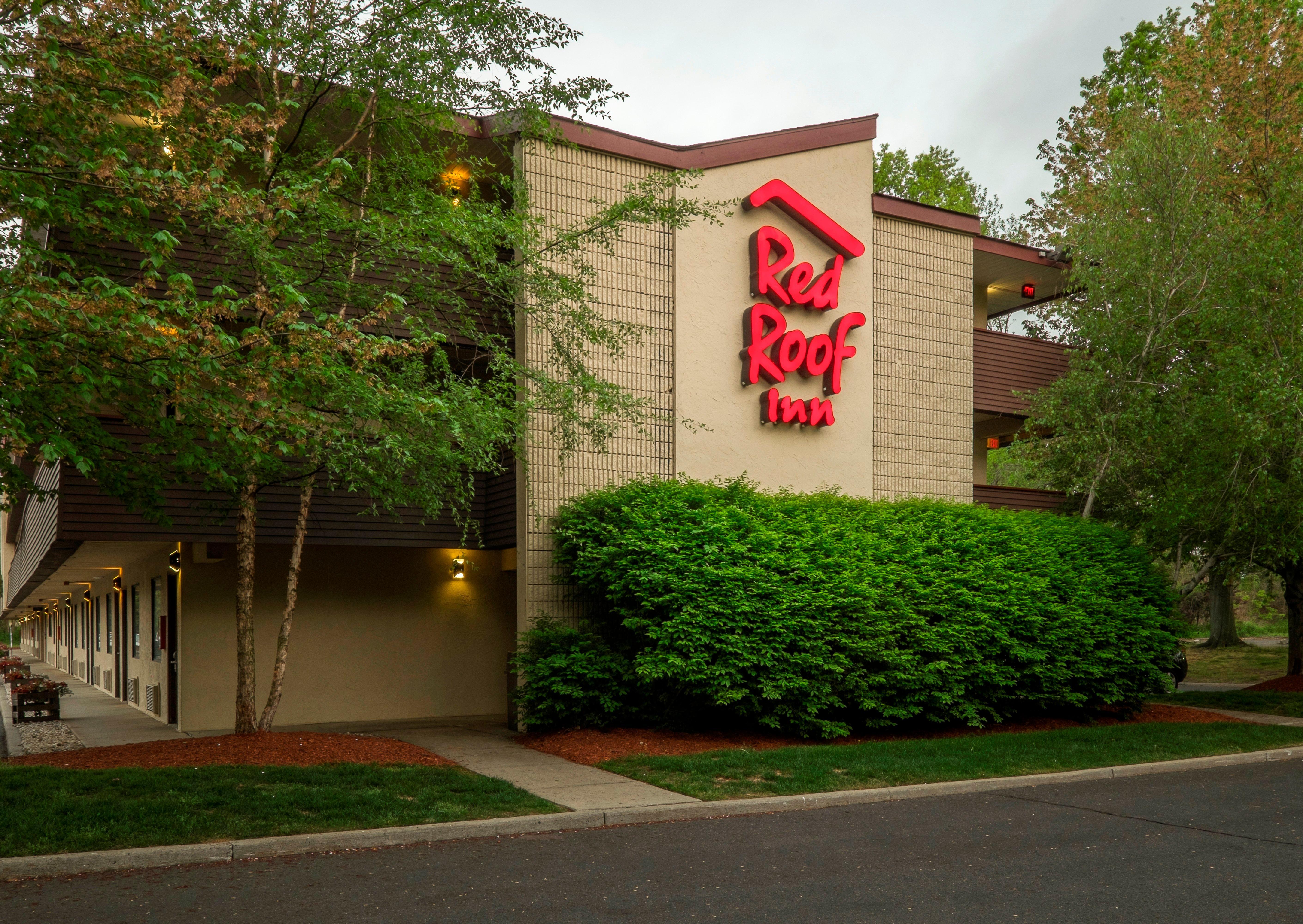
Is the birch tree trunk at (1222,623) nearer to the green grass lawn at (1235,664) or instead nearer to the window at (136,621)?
the green grass lawn at (1235,664)

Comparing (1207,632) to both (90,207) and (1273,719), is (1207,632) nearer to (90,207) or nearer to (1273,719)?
(1273,719)

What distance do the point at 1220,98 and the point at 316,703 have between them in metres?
23.1

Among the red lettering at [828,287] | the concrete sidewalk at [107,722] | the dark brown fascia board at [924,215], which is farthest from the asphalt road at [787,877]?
the dark brown fascia board at [924,215]

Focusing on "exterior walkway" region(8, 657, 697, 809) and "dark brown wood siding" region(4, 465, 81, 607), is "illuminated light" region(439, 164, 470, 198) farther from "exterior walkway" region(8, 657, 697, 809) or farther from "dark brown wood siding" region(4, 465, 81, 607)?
"exterior walkway" region(8, 657, 697, 809)

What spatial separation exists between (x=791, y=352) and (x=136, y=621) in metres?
14.0

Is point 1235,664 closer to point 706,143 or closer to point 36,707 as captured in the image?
point 706,143

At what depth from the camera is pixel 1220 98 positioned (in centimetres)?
2358

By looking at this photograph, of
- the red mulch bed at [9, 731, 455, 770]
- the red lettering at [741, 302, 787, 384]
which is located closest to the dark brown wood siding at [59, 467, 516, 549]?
the red mulch bed at [9, 731, 455, 770]

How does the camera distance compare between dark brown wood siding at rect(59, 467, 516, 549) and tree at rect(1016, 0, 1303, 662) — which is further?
tree at rect(1016, 0, 1303, 662)

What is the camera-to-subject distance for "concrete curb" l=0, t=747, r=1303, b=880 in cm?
736

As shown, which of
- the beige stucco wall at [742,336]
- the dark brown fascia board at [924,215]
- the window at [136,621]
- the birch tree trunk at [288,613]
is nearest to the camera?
the birch tree trunk at [288,613]

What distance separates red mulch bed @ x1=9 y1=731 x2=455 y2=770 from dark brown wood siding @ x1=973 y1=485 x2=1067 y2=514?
38.2ft

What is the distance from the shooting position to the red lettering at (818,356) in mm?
16906

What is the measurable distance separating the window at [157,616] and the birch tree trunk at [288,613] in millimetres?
5735
